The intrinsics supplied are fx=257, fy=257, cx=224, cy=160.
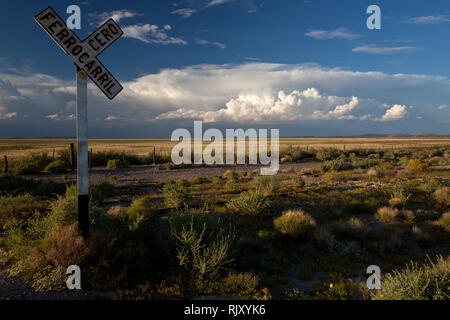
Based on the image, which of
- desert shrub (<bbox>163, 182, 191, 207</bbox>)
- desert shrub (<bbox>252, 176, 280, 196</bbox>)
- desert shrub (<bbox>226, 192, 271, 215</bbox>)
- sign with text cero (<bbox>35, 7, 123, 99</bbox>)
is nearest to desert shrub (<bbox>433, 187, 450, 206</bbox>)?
desert shrub (<bbox>252, 176, 280, 196</bbox>)

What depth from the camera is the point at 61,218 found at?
573cm

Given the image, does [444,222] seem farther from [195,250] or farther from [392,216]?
[195,250]

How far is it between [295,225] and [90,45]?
6.82 meters

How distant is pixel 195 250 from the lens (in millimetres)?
5148

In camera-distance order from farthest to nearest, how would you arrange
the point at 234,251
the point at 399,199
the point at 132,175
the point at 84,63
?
the point at 132,175, the point at 399,199, the point at 234,251, the point at 84,63

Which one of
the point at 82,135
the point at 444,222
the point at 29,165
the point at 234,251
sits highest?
the point at 82,135

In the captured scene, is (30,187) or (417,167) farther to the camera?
(417,167)

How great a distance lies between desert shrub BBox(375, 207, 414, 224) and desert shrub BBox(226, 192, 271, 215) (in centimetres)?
419

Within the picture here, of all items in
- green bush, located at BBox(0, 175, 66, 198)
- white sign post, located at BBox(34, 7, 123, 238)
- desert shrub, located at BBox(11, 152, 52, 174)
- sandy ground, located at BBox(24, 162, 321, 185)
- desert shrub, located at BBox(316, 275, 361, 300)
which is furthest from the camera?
desert shrub, located at BBox(11, 152, 52, 174)

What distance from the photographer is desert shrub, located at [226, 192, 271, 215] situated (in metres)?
9.77

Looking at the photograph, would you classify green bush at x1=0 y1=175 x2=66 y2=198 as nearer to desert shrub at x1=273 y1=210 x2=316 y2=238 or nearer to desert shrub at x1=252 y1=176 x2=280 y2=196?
desert shrub at x1=252 y1=176 x2=280 y2=196

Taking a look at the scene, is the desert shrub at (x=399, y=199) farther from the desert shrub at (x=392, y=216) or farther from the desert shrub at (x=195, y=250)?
the desert shrub at (x=195, y=250)

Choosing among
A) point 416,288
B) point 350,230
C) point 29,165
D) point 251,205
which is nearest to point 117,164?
point 29,165
